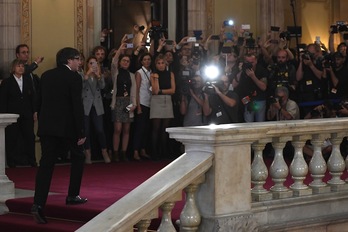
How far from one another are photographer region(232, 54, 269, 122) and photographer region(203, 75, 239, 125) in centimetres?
67

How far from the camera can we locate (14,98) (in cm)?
1303

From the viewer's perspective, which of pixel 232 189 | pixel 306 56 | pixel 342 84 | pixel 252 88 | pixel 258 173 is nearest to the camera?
pixel 232 189

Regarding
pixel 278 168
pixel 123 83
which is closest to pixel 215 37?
pixel 123 83

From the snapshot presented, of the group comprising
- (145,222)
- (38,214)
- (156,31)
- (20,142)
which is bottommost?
(38,214)

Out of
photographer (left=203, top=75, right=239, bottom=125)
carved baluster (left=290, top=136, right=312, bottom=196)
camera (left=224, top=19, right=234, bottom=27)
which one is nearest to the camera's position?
carved baluster (left=290, top=136, right=312, bottom=196)

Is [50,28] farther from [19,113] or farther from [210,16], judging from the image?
[210,16]

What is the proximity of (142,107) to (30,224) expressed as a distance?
5.13 m

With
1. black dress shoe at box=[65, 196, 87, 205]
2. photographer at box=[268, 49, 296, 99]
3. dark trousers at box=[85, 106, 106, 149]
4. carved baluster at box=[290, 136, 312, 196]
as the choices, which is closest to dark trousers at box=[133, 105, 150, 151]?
dark trousers at box=[85, 106, 106, 149]

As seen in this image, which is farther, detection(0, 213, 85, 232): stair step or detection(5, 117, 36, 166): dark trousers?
detection(5, 117, 36, 166): dark trousers

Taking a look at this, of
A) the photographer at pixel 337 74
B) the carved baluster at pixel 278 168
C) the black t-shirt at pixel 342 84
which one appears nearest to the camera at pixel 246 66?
the photographer at pixel 337 74

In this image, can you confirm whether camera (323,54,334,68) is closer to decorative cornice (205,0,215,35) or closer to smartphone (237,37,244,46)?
smartphone (237,37,244,46)

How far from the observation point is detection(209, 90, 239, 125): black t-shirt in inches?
504

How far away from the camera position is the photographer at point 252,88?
44.4ft

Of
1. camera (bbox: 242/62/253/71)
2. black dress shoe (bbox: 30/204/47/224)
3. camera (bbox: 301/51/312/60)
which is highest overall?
camera (bbox: 301/51/312/60)
